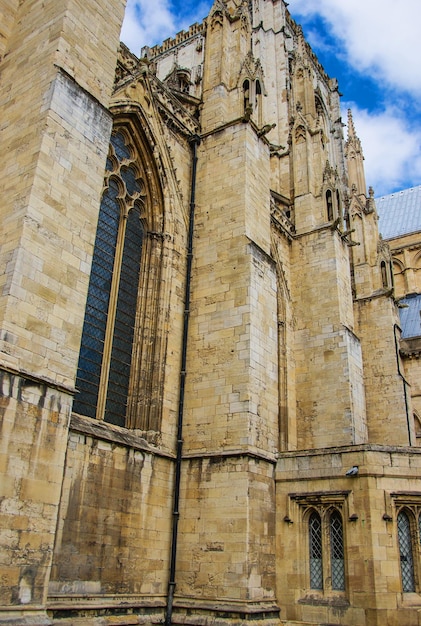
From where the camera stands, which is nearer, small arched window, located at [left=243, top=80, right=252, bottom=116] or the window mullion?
the window mullion

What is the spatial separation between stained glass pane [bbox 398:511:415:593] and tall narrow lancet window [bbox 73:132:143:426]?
18.8 ft

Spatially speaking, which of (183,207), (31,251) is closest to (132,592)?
(31,251)

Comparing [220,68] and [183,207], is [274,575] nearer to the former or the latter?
[183,207]

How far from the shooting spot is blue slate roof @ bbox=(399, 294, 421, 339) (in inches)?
1156

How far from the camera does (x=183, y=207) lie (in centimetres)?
1486

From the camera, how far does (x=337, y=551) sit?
38.1ft

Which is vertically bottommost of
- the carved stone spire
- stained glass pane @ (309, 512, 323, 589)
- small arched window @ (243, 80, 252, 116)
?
stained glass pane @ (309, 512, 323, 589)

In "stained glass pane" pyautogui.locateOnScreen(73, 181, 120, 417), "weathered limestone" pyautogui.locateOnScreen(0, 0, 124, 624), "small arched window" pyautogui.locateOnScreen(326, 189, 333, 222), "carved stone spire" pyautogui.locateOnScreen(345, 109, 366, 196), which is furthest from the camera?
"carved stone spire" pyautogui.locateOnScreen(345, 109, 366, 196)

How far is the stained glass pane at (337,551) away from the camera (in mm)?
11430

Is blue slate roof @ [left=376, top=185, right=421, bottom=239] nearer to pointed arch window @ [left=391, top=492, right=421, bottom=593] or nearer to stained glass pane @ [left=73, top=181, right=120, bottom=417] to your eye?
stained glass pane @ [left=73, top=181, right=120, bottom=417]

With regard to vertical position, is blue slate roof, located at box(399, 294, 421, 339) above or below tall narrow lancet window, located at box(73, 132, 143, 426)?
above

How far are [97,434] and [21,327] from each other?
2739 millimetres

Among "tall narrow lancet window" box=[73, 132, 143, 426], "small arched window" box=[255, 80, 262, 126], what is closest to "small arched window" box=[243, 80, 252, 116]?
"small arched window" box=[255, 80, 262, 126]

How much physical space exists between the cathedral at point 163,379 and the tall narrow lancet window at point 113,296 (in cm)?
5
